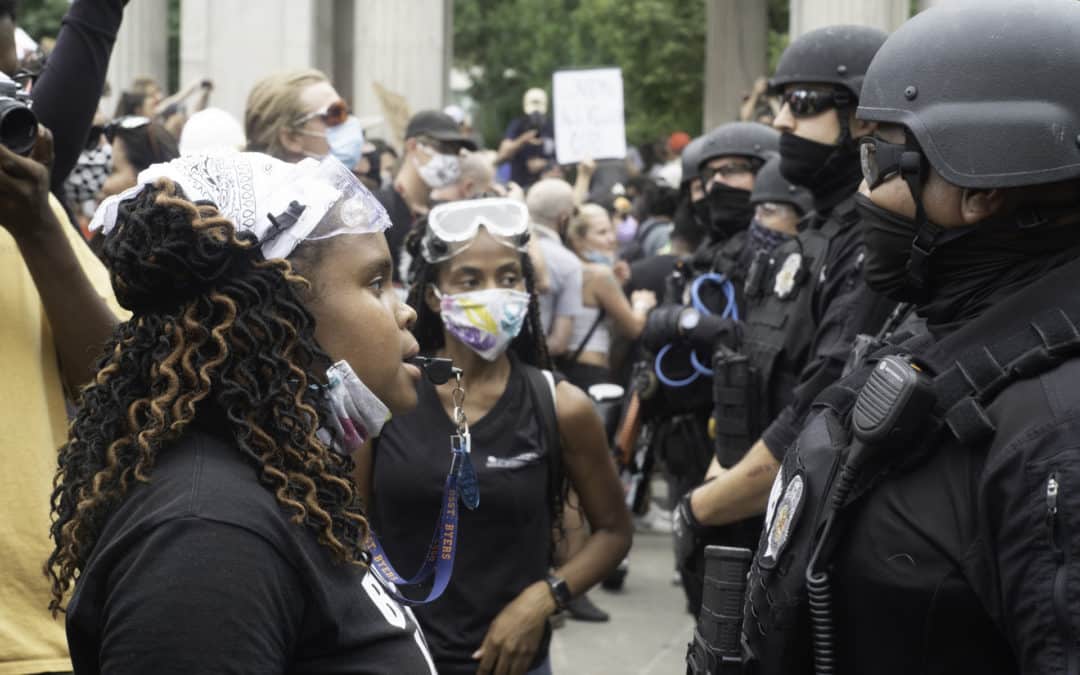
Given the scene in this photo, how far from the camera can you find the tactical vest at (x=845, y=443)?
2.33m

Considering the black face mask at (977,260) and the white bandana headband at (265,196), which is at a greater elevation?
the white bandana headband at (265,196)

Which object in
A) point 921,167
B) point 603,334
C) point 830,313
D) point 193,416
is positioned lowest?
point 603,334

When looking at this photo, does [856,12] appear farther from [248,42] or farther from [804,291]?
[804,291]

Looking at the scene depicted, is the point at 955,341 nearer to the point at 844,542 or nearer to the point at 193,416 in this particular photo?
the point at 844,542

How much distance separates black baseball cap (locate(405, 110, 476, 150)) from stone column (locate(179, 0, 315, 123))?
10.8 metres

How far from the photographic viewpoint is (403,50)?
18.5 metres

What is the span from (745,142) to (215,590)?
5956 millimetres

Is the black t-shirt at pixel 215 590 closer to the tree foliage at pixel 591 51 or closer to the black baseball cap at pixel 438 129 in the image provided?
the black baseball cap at pixel 438 129

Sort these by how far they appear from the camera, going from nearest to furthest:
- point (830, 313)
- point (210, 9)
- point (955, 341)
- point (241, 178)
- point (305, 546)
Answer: point (305, 546)
point (241, 178)
point (955, 341)
point (830, 313)
point (210, 9)

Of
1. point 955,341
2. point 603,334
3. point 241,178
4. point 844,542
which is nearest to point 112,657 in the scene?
point 241,178

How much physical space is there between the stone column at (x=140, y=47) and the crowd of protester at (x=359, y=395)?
679 inches

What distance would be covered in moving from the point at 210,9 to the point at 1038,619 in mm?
17796

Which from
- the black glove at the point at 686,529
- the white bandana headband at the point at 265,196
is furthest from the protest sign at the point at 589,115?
the white bandana headband at the point at 265,196

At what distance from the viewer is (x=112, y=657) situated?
6.25ft
